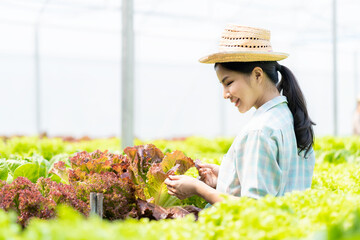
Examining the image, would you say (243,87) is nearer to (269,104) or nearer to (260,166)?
(269,104)

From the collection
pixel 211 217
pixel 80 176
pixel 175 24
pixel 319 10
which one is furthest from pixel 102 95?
pixel 211 217

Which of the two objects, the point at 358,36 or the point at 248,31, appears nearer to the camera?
the point at 248,31

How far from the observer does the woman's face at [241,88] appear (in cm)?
247

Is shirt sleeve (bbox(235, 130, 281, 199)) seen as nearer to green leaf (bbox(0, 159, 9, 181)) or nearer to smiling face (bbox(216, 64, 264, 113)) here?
smiling face (bbox(216, 64, 264, 113))

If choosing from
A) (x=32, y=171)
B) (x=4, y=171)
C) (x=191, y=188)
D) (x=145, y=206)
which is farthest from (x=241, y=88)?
(x=4, y=171)

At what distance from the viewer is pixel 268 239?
5.02 feet

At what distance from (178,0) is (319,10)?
565 centimetres

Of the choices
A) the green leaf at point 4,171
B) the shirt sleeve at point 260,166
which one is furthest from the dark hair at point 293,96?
the green leaf at point 4,171

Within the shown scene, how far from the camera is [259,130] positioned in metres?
2.24

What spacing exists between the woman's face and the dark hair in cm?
3

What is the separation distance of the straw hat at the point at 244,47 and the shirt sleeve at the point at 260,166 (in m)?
0.46

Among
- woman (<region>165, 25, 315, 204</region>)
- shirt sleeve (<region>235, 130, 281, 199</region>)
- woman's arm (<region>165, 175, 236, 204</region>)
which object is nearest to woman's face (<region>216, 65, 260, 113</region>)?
woman (<region>165, 25, 315, 204</region>)

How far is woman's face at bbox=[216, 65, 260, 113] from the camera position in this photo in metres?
2.47

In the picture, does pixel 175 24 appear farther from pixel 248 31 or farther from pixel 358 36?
pixel 248 31
